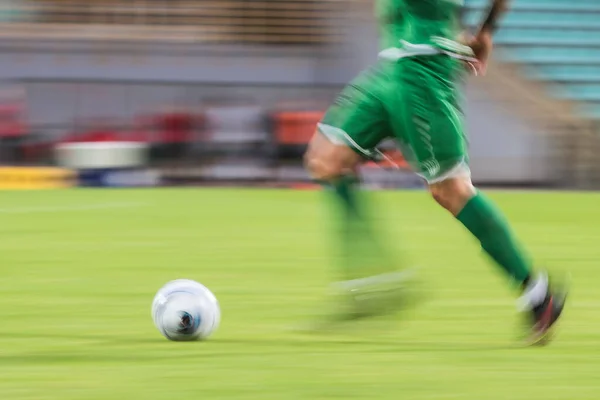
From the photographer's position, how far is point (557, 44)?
20.0 meters

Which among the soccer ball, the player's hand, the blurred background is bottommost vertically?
the blurred background

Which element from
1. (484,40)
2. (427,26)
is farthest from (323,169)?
(484,40)

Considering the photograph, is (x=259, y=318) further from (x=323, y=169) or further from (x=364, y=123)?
(x=364, y=123)

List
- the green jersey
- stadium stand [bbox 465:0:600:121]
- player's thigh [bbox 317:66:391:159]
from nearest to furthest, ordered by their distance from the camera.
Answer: the green jersey < player's thigh [bbox 317:66:391:159] < stadium stand [bbox 465:0:600:121]

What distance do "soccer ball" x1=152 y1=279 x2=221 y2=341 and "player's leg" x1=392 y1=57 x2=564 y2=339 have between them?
90 centimetres

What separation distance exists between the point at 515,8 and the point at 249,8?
3.88 m

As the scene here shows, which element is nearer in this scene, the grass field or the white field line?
the grass field

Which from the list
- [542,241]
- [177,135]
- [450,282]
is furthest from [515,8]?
[450,282]

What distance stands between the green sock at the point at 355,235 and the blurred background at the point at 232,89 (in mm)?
10983

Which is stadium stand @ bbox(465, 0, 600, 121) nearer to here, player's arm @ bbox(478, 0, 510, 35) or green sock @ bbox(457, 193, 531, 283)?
player's arm @ bbox(478, 0, 510, 35)

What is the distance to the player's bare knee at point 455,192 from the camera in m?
4.88

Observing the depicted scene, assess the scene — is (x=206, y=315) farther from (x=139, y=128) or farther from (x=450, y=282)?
(x=139, y=128)

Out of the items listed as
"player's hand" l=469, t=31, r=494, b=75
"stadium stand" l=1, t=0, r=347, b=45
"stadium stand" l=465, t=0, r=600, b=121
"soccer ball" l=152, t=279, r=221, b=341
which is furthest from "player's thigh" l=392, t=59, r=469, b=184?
"stadium stand" l=1, t=0, r=347, b=45

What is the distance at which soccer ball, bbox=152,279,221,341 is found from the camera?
16.0 feet
